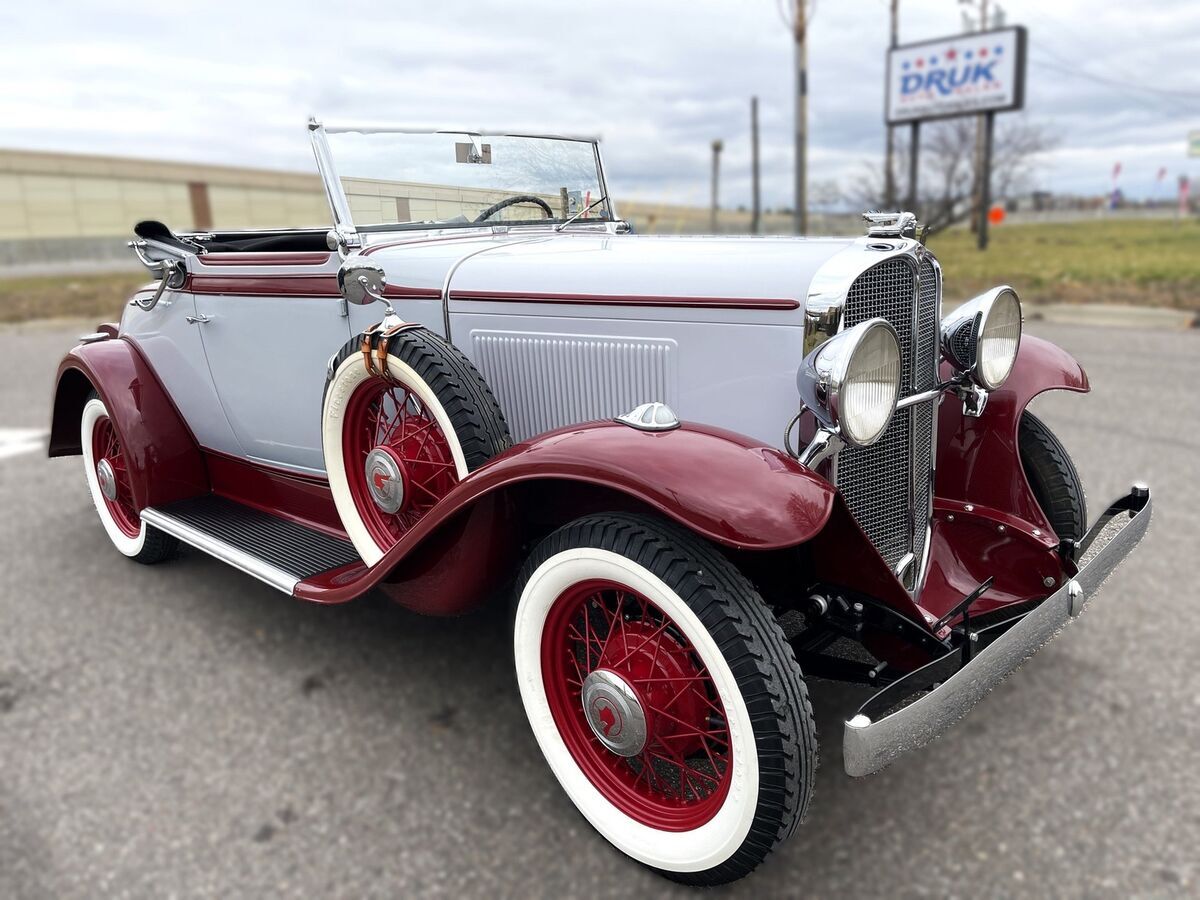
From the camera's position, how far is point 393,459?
251cm

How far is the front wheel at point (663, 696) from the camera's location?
1.68 meters

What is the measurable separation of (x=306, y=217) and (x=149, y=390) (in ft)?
126

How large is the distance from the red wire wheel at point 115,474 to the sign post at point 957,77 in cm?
1993

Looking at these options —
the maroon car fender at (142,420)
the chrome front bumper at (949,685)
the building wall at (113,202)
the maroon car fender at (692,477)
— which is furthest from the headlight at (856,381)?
the building wall at (113,202)

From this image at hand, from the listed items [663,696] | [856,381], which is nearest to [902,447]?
[856,381]

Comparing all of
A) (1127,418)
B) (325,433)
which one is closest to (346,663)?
(325,433)

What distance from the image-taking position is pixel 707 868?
180 centimetres

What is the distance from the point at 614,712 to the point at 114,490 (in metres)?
2.72

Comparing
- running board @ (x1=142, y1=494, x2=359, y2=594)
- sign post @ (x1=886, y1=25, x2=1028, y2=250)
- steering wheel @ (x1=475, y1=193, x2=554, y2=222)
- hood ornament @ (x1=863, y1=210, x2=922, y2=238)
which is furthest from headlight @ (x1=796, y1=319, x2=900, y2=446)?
sign post @ (x1=886, y1=25, x2=1028, y2=250)

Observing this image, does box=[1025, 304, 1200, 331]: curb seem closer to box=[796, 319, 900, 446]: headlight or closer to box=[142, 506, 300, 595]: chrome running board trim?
box=[796, 319, 900, 446]: headlight

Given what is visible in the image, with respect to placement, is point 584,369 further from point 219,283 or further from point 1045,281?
point 1045,281

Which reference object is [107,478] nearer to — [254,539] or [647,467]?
[254,539]

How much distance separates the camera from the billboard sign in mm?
18406

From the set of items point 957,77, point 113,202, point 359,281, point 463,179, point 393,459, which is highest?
point 957,77
